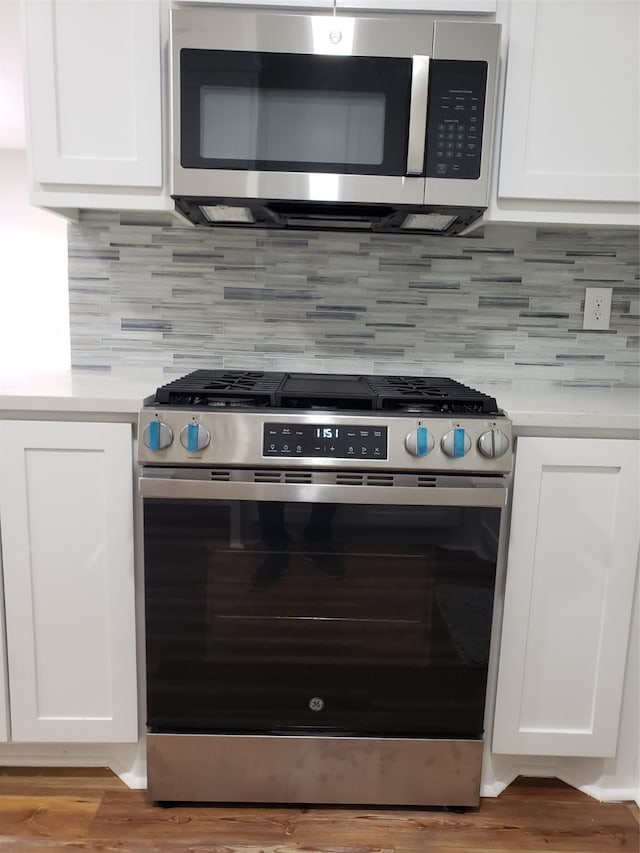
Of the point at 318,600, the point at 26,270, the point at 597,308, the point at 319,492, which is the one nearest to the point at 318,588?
the point at 318,600

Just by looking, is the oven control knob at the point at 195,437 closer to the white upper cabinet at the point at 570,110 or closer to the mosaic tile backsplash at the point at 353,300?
the mosaic tile backsplash at the point at 353,300

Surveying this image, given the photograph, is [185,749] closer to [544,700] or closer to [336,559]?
[336,559]

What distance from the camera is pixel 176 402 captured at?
1290 mm

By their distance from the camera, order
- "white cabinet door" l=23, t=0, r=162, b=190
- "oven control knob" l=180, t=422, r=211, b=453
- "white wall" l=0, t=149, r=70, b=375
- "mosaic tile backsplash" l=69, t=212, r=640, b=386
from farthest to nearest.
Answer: "white wall" l=0, t=149, r=70, b=375 < "mosaic tile backsplash" l=69, t=212, r=640, b=386 < "white cabinet door" l=23, t=0, r=162, b=190 < "oven control knob" l=180, t=422, r=211, b=453

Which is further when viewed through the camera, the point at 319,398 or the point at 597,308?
the point at 597,308

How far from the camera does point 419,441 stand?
4.01 feet

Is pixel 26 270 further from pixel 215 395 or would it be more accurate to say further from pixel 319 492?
pixel 319 492

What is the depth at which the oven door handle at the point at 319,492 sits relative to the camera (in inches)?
48.8

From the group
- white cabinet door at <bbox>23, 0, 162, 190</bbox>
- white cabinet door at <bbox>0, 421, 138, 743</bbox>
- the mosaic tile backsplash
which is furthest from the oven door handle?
white cabinet door at <bbox>23, 0, 162, 190</bbox>

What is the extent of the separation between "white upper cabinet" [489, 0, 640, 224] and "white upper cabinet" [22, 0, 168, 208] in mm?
791

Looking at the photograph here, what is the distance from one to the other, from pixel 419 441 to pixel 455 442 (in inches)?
2.9

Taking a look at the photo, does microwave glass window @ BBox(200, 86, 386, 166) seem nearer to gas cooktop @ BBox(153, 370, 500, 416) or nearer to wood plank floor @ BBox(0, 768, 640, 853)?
gas cooktop @ BBox(153, 370, 500, 416)

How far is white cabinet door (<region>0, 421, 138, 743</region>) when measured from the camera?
129 cm

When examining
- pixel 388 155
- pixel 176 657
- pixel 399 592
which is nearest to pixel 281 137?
pixel 388 155
